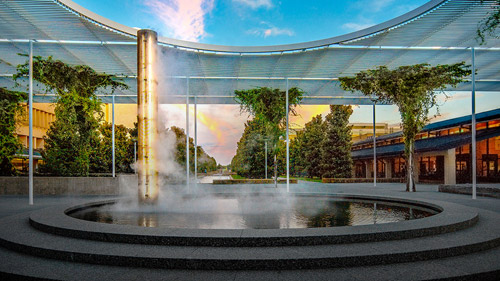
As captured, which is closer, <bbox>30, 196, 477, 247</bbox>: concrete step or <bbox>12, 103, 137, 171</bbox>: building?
<bbox>30, 196, 477, 247</bbox>: concrete step

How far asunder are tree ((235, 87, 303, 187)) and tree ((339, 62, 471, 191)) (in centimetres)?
341

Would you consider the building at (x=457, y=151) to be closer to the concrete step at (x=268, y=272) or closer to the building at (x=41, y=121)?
the concrete step at (x=268, y=272)

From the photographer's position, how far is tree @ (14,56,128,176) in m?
14.6

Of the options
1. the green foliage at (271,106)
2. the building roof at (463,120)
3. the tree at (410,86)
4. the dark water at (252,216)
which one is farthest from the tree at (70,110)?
the building roof at (463,120)

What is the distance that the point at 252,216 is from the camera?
7.75 m

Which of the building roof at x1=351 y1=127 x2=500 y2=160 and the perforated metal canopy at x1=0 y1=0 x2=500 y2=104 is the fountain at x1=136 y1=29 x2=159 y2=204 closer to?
the perforated metal canopy at x1=0 y1=0 x2=500 y2=104

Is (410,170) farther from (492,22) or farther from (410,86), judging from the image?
(492,22)

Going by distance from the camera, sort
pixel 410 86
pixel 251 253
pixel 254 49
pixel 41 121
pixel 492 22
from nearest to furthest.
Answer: pixel 251 253 < pixel 492 22 < pixel 254 49 < pixel 410 86 < pixel 41 121

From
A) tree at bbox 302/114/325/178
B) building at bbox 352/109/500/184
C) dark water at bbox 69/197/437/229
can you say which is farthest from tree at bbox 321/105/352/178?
dark water at bbox 69/197/437/229

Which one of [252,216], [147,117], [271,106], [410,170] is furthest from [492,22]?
[271,106]

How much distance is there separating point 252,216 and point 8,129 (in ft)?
45.6

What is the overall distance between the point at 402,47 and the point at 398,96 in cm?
284

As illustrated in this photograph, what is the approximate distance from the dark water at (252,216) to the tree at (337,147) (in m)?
20.9

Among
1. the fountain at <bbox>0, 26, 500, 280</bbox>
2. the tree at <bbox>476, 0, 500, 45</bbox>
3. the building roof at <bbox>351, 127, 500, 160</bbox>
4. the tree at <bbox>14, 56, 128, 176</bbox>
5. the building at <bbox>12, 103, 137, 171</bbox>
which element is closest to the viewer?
the fountain at <bbox>0, 26, 500, 280</bbox>
